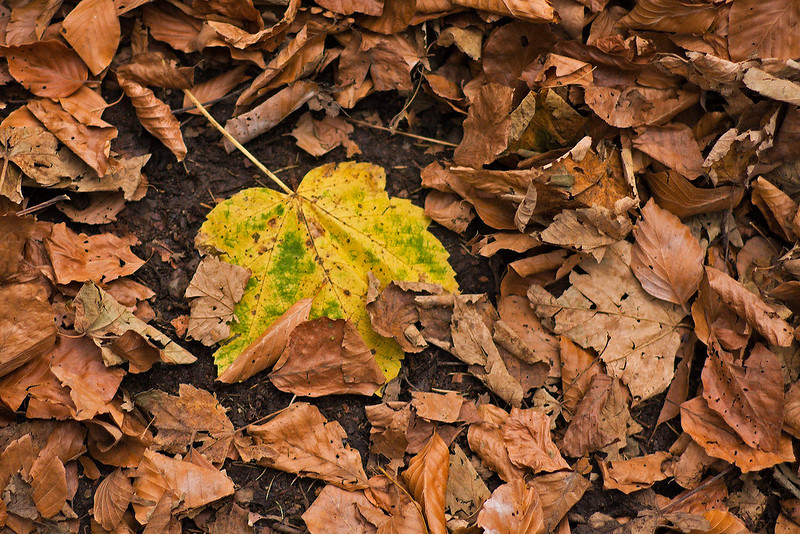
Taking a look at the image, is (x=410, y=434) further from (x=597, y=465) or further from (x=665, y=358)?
(x=665, y=358)

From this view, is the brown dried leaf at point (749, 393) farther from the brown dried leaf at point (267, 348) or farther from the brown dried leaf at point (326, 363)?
the brown dried leaf at point (267, 348)

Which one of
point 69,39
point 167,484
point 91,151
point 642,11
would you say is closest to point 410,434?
point 167,484

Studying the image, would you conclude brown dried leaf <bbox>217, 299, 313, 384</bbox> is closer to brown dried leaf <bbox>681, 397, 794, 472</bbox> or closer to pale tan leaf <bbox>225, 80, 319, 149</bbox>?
pale tan leaf <bbox>225, 80, 319, 149</bbox>

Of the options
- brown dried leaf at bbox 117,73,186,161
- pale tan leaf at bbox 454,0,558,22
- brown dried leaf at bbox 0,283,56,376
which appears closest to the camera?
brown dried leaf at bbox 0,283,56,376

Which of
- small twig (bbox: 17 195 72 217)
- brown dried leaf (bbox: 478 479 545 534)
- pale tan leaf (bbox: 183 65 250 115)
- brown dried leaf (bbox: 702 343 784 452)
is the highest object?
pale tan leaf (bbox: 183 65 250 115)

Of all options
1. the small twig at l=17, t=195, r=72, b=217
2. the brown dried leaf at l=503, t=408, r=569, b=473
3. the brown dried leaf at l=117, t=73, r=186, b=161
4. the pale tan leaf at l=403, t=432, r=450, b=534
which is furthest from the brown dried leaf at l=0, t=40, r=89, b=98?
the brown dried leaf at l=503, t=408, r=569, b=473

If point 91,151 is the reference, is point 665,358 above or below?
below

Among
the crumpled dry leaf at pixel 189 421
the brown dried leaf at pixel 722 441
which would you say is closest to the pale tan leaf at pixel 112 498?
the crumpled dry leaf at pixel 189 421
